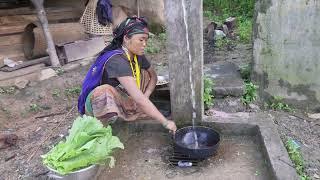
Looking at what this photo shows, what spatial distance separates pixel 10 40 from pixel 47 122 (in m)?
2.55

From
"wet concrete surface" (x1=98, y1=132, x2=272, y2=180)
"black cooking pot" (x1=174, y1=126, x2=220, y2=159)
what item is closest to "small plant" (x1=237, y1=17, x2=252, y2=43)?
"wet concrete surface" (x1=98, y1=132, x2=272, y2=180)

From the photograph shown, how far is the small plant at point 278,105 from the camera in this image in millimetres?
5426

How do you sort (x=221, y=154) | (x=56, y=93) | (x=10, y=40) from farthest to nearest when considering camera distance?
(x=10, y=40)
(x=56, y=93)
(x=221, y=154)

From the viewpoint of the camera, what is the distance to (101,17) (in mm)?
6980

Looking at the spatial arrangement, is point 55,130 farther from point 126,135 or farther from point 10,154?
point 126,135

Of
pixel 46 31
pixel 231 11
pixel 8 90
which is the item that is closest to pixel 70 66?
pixel 46 31

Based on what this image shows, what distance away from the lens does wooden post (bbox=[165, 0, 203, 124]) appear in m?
3.84

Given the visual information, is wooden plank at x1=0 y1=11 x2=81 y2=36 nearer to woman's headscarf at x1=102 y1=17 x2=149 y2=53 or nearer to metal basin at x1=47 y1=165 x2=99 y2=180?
woman's headscarf at x1=102 y1=17 x2=149 y2=53

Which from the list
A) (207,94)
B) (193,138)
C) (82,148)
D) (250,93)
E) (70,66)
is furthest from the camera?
(70,66)

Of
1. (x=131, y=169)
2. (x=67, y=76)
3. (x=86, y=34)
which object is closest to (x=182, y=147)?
(x=131, y=169)

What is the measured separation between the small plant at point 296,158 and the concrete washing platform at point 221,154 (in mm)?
211

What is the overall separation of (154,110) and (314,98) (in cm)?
284

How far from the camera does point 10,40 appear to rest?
7207mm

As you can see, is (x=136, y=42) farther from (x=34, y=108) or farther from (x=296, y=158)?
(x=34, y=108)
